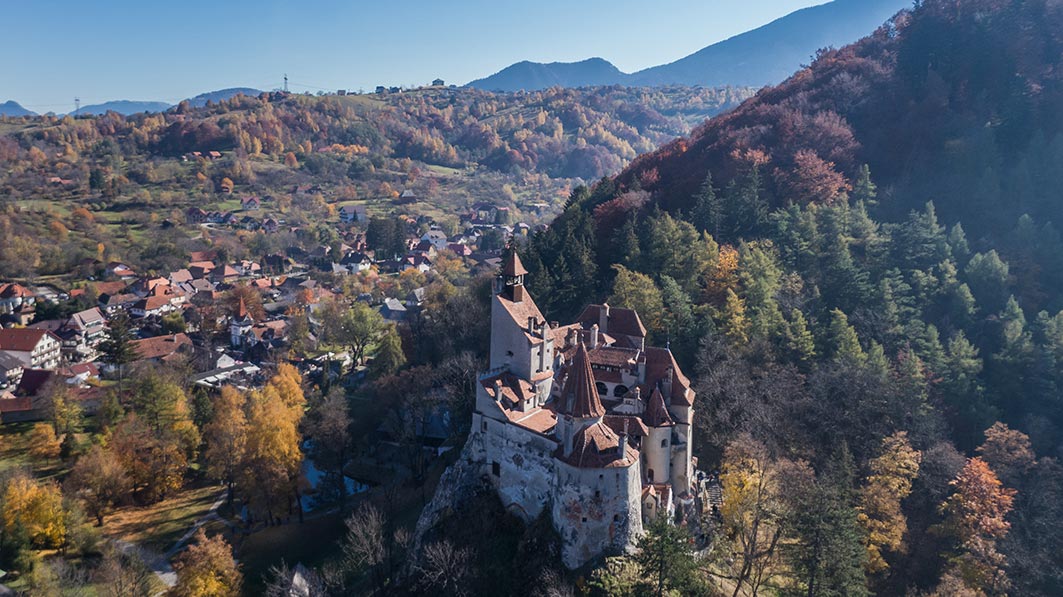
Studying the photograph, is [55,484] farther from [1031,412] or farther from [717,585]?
[1031,412]

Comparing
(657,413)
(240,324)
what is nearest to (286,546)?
(657,413)

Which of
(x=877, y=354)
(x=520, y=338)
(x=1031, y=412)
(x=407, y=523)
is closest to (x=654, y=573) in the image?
(x=520, y=338)

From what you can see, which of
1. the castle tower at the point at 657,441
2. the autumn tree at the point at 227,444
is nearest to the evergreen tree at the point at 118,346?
the autumn tree at the point at 227,444

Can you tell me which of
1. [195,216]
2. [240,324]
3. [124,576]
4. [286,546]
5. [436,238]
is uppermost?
[195,216]

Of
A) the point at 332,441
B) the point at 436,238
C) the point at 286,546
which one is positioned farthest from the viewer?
the point at 436,238

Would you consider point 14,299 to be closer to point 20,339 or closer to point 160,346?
point 20,339
